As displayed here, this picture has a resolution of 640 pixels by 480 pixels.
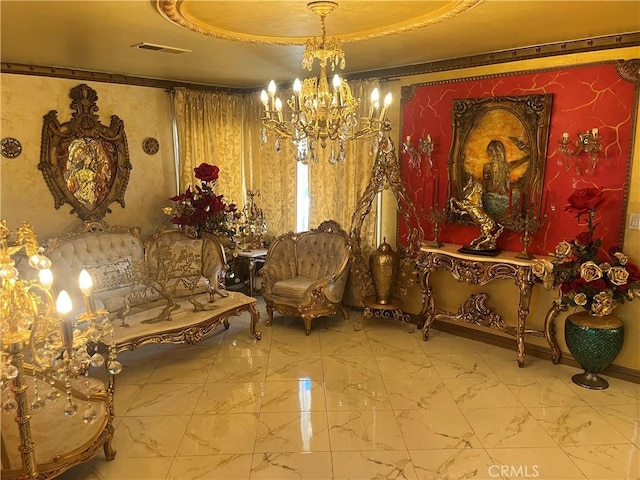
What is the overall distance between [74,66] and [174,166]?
5.39 feet

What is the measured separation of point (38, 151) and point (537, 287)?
17.4 ft

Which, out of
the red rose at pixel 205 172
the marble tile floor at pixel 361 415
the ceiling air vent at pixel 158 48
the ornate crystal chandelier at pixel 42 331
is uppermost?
the ceiling air vent at pixel 158 48

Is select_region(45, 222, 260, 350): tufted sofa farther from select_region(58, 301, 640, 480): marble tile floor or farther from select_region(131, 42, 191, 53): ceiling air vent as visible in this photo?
select_region(131, 42, 191, 53): ceiling air vent

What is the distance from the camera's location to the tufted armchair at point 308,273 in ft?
16.7

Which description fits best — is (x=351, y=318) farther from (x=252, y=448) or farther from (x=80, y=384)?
(x=80, y=384)

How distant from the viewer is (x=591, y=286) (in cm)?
372

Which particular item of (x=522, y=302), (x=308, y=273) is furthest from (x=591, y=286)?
(x=308, y=273)

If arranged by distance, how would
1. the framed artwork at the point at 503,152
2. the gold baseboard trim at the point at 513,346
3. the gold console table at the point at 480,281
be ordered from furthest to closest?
the framed artwork at the point at 503,152
the gold console table at the point at 480,281
the gold baseboard trim at the point at 513,346

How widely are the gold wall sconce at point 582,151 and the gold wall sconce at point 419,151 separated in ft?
4.07

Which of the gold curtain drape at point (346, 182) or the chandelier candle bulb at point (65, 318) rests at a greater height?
the gold curtain drape at point (346, 182)

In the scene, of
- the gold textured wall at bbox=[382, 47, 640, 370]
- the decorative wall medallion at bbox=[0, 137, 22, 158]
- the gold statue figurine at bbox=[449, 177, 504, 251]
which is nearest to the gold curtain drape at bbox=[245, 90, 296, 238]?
the gold textured wall at bbox=[382, 47, 640, 370]

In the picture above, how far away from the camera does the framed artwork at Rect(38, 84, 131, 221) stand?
5.08 meters

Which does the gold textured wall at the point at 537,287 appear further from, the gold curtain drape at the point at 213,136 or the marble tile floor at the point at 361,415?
the gold curtain drape at the point at 213,136

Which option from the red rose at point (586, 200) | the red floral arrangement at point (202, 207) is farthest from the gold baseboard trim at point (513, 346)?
the red floral arrangement at point (202, 207)
